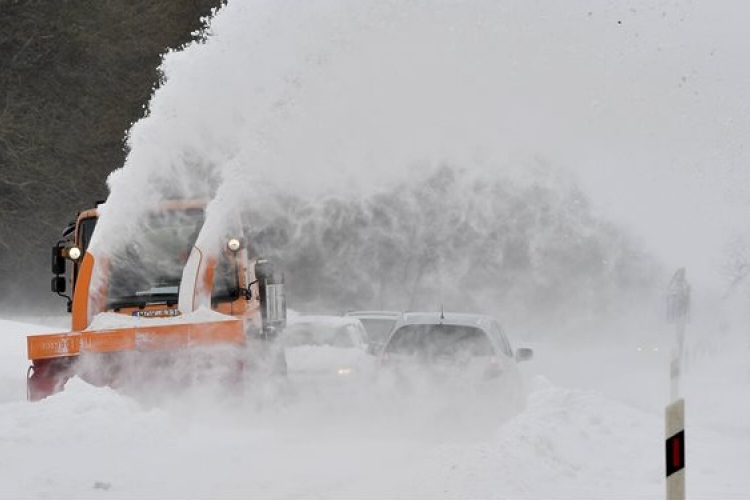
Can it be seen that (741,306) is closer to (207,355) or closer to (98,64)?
(98,64)

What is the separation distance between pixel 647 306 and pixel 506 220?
17024 mm

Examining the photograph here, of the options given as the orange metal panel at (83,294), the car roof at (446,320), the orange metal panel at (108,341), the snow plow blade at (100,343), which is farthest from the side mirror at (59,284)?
the car roof at (446,320)

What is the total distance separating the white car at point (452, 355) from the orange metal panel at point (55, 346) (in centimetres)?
367

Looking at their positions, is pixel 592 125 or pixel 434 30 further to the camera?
pixel 592 125

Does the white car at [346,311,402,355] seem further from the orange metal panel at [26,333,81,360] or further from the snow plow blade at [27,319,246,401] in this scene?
the orange metal panel at [26,333,81,360]

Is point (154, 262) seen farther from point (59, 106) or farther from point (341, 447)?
point (59, 106)

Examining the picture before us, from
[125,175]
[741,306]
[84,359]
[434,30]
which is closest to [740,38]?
[434,30]

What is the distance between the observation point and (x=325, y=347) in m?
15.6

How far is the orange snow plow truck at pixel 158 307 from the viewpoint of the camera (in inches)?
479

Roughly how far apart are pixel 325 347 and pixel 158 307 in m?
2.36

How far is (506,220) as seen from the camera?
5612cm

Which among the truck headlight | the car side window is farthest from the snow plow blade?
the car side window

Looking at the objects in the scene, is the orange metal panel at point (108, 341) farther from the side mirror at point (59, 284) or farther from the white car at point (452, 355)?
the white car at point (452, 355)

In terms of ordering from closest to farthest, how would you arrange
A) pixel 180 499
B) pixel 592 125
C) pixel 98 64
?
pixel 180 499 < pixel 592 125 < pixel 98 64
